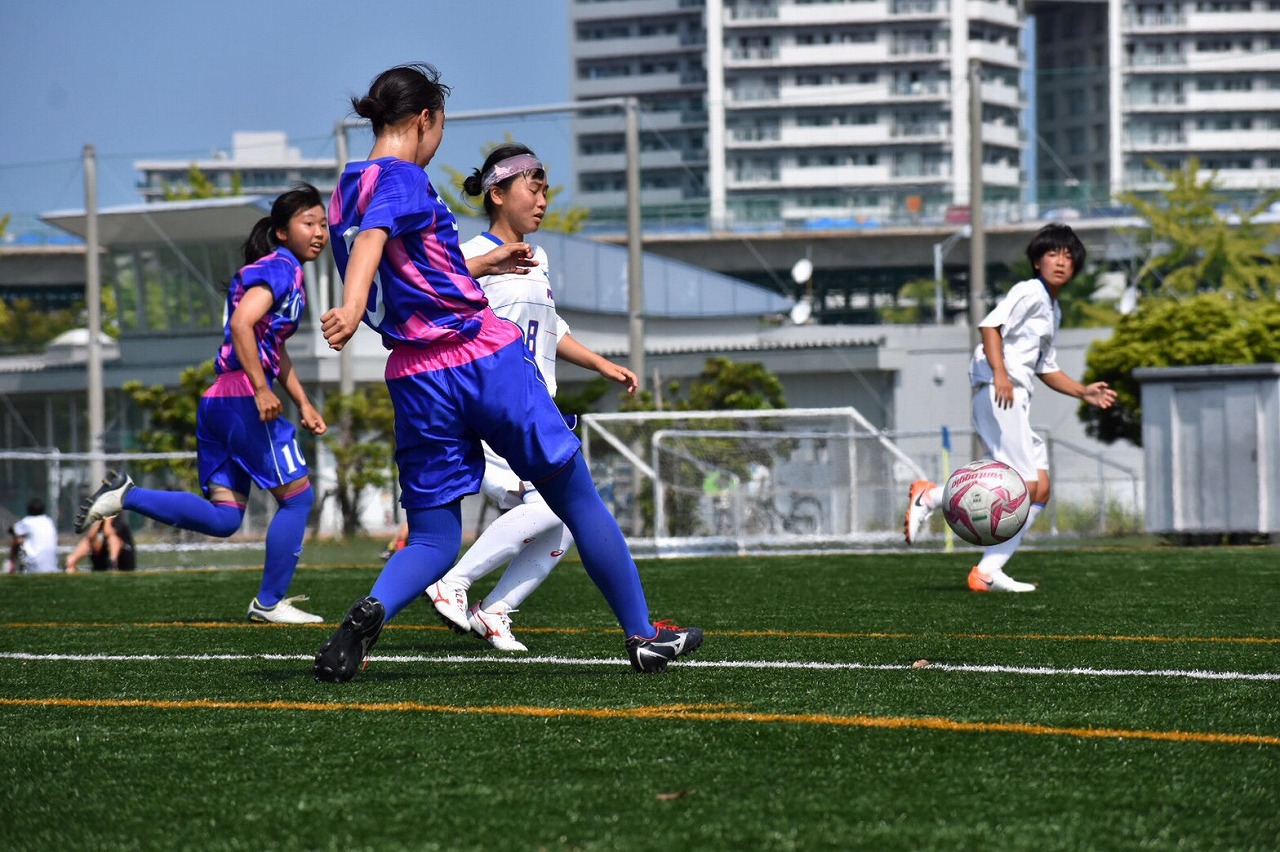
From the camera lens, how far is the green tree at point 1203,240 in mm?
51312

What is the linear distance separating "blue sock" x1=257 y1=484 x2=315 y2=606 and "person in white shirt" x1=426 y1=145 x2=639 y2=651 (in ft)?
4.83

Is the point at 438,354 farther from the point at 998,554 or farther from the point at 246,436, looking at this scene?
the point at 998,554

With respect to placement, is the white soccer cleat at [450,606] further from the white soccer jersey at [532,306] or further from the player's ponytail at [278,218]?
the player's ponytail at [278,218]

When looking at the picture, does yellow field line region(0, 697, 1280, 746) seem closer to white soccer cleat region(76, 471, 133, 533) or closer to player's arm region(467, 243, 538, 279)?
player's arm region(467, 243, 538, 279)

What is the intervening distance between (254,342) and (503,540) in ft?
6.09

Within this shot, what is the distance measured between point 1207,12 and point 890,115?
67.6 feet

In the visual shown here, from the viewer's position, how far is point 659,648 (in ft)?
17.3

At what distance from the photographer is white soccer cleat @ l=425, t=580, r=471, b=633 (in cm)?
648

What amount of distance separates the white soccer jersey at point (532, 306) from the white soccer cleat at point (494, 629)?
2.89 ft

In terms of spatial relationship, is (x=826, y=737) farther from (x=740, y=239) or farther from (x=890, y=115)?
(x=890, y=115)

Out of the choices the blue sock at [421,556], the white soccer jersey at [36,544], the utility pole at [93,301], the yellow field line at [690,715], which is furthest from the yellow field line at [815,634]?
the utility pole at [93,301]

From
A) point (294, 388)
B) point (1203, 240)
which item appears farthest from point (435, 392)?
point (1203, 240)

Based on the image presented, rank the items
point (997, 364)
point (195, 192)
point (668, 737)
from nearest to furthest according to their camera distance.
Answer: point (668, 737), point (997, 364), point (195, 192)

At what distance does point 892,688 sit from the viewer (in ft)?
15.9
